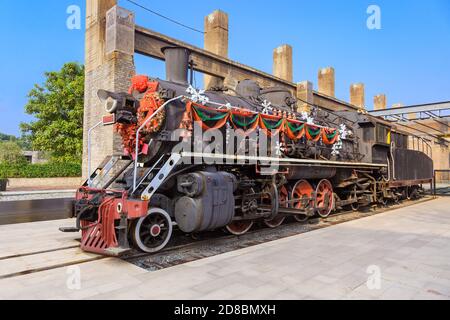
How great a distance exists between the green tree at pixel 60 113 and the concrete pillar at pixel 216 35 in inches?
605

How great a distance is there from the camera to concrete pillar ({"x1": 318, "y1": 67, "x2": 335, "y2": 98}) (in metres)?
26.5

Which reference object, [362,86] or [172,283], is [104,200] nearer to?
[172,283]

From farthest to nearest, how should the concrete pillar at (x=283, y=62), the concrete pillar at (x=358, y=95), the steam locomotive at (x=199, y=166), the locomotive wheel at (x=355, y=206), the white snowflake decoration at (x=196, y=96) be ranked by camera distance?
the concrete pillar at (x=358, y=95) < the concrete pillar at (x=283, y=62) < the locomotive wheel at (x=355, y=206) < the white snowflake decoration at (x=196, y=96) < the steam locomotive at (x=199, y=166)

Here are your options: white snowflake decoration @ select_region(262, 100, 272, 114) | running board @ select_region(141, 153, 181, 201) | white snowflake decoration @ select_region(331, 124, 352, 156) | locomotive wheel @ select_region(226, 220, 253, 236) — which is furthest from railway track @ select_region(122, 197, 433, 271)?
white snowflake decoration @ select_region(262, 100, 272, 114)

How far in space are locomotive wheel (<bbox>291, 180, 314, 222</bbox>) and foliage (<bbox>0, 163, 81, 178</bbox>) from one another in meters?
23.5

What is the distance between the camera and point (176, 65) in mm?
7176

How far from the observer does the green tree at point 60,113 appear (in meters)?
28.0

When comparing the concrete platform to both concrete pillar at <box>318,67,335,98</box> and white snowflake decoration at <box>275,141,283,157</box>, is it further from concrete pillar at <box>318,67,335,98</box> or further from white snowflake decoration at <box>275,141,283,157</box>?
concrete pillar at <box>318,67,335,98</box>

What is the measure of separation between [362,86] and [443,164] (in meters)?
12.3

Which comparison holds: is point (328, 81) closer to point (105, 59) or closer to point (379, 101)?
point (379, 101)

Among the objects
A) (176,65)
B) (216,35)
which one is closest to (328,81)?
(216,35)

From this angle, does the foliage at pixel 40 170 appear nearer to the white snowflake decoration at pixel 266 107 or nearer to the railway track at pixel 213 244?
the white snowflake decoration at pixel 266 107

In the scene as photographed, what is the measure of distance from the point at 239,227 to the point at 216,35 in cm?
1339

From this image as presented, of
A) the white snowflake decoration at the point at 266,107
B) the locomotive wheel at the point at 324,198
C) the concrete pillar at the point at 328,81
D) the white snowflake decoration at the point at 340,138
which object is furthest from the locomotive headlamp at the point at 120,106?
the concrete pillar at the point at 328,81
